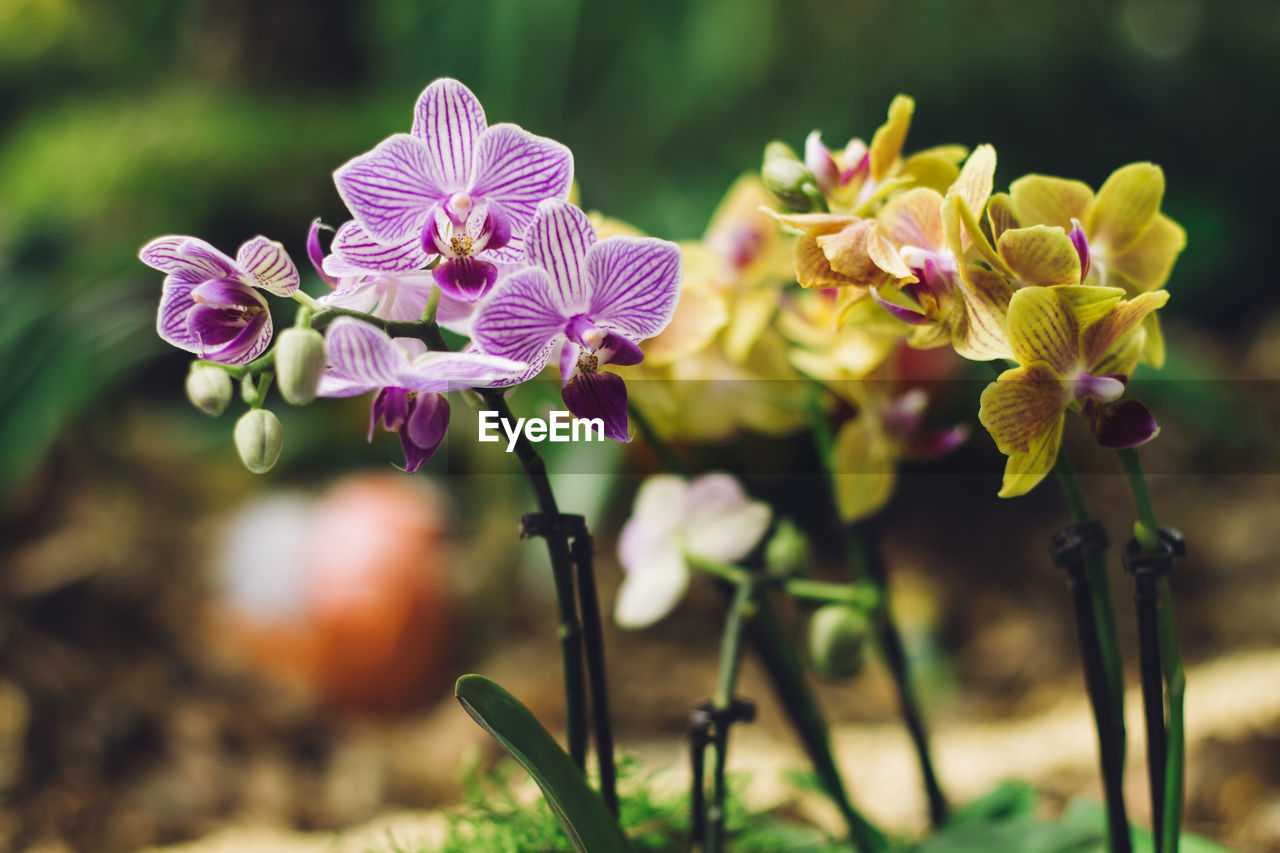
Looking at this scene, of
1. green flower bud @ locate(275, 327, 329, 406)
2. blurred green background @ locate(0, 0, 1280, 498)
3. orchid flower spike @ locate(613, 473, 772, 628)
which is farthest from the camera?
blurred green background @ locate(0, 0, 1280, 498)

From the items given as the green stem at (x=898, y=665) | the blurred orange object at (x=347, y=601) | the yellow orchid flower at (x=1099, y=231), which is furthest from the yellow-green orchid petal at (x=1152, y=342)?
the blurred orange object at (x=347, y=601)

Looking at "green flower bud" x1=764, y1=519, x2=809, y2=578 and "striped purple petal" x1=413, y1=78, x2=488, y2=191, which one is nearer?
"striped purple petal" x1=413, y1=78, x2=488, y2=191

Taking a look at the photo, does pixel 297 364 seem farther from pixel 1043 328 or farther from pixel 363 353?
pixel 1043 328

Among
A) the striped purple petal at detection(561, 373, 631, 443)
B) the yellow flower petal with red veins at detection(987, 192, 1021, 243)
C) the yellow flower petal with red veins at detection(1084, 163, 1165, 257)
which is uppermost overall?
the yellow flower petal with red veins at detection(1084, 163, 1165, 257)

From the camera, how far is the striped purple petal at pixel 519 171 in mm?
172

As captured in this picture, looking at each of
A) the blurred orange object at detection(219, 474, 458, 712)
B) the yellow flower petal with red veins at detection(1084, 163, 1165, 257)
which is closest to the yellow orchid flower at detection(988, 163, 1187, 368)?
the yellow flower petal with red veins at detection(1084, 163, 1165, 257)

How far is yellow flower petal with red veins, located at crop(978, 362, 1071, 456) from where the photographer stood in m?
0.17

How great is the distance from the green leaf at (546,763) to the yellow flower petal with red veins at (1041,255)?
14 cm

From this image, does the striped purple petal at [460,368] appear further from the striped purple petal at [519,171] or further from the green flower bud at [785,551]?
the green flower bud at [785,551]

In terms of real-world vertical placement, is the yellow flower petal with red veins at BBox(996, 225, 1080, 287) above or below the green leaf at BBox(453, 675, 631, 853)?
above

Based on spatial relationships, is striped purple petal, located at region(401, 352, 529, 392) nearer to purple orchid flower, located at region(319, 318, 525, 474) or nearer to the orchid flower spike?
purple orchid flower, located at region(319, 318, 525, 474)

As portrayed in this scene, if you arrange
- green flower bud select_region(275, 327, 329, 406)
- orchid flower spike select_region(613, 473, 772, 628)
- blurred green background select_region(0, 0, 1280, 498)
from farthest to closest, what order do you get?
blurred green background select_region(0, 0, 1280, 498) → orchid flower spike select_region(613, 473, 772, 628) → green flower bud select_region(275, 327, 329, 406)

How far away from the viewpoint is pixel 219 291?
0.17m

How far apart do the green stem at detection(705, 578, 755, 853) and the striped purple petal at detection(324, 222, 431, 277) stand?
12 cm
